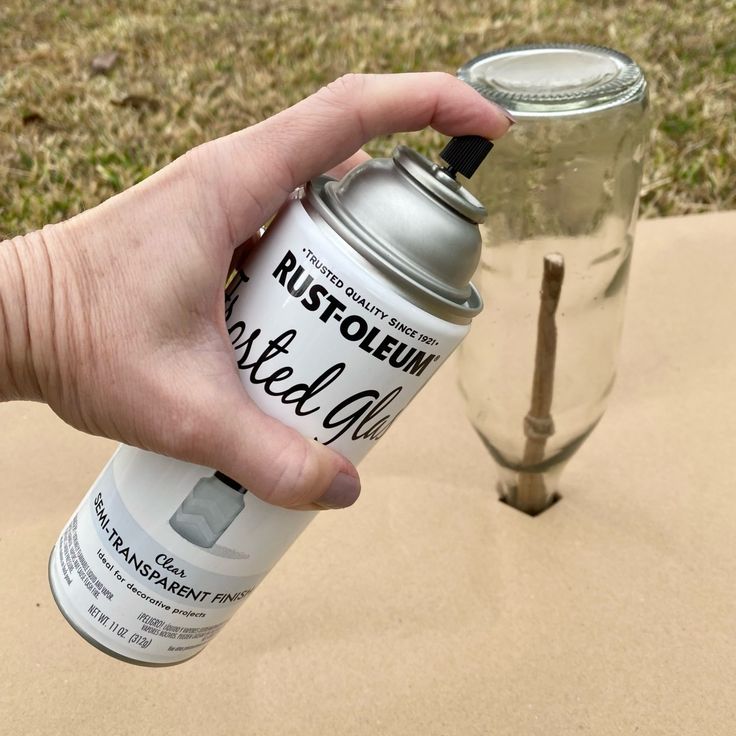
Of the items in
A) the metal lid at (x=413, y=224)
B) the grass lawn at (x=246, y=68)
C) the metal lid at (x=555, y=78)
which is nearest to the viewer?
the metal lid at (x=413, y=224)

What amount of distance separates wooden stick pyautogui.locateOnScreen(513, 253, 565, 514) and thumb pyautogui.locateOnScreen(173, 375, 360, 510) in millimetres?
359

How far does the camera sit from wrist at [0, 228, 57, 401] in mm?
646

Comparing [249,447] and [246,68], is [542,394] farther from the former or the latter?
[246,68]

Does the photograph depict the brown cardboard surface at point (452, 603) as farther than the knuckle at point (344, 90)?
Yes

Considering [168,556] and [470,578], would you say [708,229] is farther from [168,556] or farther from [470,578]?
[168,556]

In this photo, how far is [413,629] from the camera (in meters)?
0.96

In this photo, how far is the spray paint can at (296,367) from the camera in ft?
1.97

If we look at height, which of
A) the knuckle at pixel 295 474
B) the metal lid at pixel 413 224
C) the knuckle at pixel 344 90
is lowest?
the knuckle at pixel 295 474

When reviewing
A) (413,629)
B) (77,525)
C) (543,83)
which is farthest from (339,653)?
(543,83)

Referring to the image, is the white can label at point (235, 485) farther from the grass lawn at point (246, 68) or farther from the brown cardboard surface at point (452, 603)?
the grass lawn at point (246, 68)

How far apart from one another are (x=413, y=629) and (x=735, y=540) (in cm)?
40

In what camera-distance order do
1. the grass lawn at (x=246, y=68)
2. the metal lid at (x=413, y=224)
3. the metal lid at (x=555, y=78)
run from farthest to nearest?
the grass lawn at (x=246, y=68)
the metal lid at (x=555, y=78)
the metal lid at (x=413, y=224)

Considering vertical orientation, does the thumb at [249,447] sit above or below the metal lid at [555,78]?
below

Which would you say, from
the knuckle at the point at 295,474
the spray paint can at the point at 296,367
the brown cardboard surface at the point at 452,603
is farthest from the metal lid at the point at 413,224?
the brown cardboard surface at the point at 452,603
